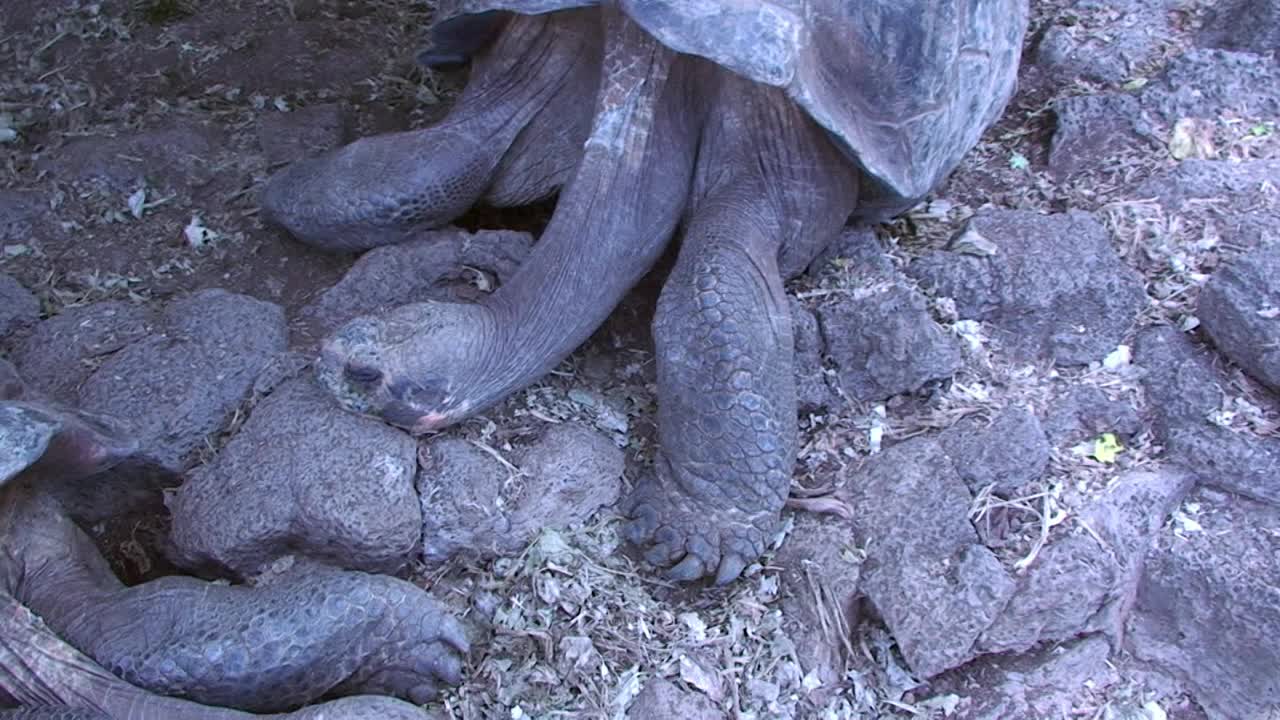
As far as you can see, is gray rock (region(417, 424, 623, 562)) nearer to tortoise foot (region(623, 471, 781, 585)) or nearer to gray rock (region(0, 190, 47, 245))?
tortoise foot (region(623, 471, 781, 585))

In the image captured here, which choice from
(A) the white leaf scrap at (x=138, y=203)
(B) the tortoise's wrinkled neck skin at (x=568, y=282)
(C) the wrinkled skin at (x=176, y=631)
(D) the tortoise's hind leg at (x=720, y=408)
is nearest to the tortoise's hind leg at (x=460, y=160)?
(B) the tortoise's wrinkled neck skin at (x=568, y=282)

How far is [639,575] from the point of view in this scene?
2203mm

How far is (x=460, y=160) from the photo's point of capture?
2.59m

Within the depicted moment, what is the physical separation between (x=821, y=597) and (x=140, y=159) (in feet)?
6.09

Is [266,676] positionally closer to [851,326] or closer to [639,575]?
[639,575]

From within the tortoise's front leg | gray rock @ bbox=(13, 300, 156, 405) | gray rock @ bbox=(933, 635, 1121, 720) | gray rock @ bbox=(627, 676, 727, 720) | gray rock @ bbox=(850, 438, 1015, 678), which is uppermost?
gray rock @ bbox=(13, 300, 156, 405)

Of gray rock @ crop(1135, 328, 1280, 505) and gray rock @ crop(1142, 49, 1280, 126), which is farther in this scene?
gray rock @ crop(1142, 49, 1280, 126)

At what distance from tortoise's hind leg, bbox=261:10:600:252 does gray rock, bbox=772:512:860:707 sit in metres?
0.97

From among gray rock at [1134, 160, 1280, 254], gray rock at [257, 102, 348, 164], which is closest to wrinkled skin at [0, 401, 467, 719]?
gray rock at [257, 102, 348, 164]

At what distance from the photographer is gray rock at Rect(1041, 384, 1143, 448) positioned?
2316 mm

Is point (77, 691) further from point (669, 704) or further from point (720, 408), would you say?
point (720, 408)

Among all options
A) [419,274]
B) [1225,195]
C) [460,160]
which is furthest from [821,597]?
[1225,195]

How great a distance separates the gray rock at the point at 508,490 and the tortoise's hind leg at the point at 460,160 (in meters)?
0.57

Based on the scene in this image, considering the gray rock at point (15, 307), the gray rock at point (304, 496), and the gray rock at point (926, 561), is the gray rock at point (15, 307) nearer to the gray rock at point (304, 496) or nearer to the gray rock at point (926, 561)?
the gray rock at point (304, 496)
